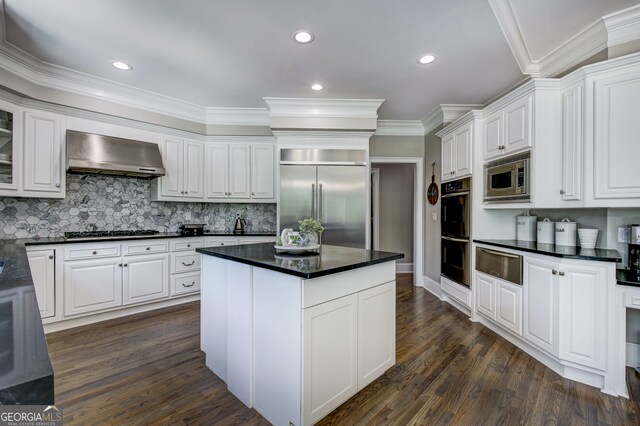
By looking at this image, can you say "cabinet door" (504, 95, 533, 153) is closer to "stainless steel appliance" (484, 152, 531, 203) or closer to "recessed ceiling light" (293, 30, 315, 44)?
"stainless steel appliance" (484, 152, 531, 203)

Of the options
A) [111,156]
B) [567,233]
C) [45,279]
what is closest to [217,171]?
[111,156]

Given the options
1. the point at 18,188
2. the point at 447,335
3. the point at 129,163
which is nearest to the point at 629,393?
the point at 447,335

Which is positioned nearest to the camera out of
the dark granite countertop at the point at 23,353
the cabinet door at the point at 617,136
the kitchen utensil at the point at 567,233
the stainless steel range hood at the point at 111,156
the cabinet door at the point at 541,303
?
the dark granite countertop at the point at 23,353

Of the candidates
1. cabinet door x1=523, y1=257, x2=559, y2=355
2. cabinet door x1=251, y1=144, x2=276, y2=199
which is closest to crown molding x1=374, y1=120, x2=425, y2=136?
cabinet door x1=251, y1=144, x2=276, y2=199

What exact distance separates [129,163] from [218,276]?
2.28 metres

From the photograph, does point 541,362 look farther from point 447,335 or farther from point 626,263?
point 626,263

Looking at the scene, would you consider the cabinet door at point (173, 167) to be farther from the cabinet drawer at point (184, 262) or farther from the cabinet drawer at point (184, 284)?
the cabinet drawer at point (184, 284)

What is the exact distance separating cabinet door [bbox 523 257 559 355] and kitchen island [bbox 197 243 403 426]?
123 cm

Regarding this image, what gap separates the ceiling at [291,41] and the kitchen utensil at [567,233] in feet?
5.31

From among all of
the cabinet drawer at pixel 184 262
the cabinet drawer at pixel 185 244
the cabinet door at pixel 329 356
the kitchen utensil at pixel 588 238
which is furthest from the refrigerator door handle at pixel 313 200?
the kitchen utensil at pixel 588 238

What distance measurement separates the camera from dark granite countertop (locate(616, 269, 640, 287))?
199 cm

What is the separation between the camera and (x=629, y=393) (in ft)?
6.63

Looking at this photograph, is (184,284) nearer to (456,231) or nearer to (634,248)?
(456,231)

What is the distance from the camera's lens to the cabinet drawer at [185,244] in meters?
3.84
